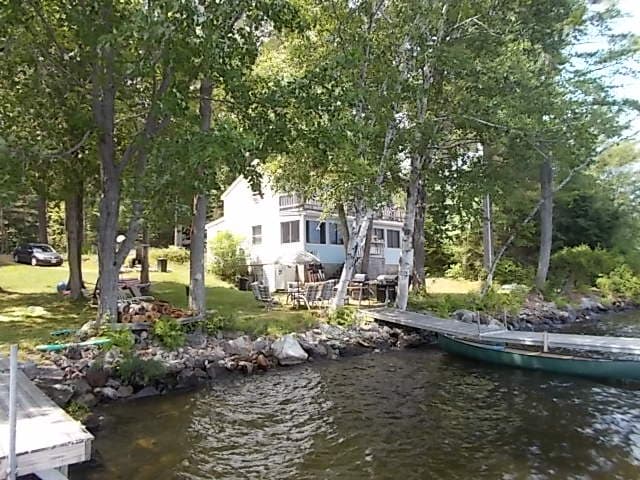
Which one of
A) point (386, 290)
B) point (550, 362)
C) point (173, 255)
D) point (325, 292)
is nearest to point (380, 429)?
point (550, 362)

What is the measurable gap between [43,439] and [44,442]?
4.4 inches

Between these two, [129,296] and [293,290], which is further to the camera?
[293,290]

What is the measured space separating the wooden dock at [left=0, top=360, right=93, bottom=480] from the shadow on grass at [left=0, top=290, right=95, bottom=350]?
18.7 feet

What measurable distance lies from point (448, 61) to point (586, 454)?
37.7ft

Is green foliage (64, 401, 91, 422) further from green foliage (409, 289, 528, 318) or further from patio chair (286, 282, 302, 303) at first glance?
green foliage (409, 289, 528, 318)

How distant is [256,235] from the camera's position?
27156 millimetres

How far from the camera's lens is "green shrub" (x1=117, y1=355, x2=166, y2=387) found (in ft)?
32.6

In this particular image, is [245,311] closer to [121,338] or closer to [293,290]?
[293,290]

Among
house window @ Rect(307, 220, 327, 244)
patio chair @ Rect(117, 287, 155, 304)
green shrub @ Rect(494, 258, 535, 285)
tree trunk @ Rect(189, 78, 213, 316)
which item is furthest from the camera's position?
green shrub @ Rect(494, 258, 535, 285)

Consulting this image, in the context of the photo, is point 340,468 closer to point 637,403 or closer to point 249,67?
point 637,403

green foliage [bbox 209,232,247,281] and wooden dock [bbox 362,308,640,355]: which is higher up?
green foliage [bbox 209,232,247,281]

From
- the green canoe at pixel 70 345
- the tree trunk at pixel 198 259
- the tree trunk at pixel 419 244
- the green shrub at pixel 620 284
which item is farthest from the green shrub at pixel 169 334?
the green shrub at pixel 620 284

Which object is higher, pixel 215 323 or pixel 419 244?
pixel 419 244

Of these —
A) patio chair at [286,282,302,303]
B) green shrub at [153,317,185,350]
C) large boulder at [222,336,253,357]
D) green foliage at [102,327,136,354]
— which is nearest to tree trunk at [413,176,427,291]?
patio chair at [286,282,302,303]
